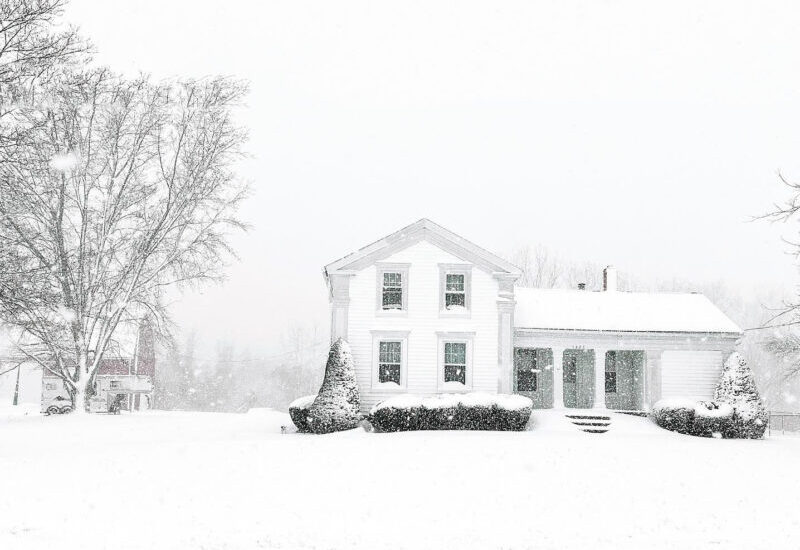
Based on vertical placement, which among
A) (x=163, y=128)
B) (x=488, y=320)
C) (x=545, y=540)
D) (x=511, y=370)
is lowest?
(x=545, y=540)

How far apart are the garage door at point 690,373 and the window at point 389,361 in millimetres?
10564

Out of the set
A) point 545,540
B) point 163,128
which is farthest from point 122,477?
point 163,128

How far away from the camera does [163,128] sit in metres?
32.4

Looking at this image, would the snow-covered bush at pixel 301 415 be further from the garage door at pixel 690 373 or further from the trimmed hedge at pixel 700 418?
the garage door at pixel 690 373

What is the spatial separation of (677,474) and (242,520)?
9.98 meters

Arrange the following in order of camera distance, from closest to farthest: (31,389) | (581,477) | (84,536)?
1. (84,536)
2. (581,477)
3. (31,389)

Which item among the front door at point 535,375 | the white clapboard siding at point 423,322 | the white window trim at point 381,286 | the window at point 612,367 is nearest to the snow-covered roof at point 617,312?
the front door at point 535,375

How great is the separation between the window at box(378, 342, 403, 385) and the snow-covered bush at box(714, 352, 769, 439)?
37.2ft

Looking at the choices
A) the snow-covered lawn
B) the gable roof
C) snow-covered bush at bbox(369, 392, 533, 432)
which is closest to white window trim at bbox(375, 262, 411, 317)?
the gable roof

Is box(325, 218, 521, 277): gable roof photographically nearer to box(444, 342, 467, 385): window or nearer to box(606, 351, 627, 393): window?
box(444, 342, 467, 385): window

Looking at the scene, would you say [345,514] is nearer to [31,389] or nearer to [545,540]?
[545,540]

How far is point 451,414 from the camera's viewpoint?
26.1m

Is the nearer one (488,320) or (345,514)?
(345,514)

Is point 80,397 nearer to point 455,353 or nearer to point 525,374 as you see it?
point 455,353
